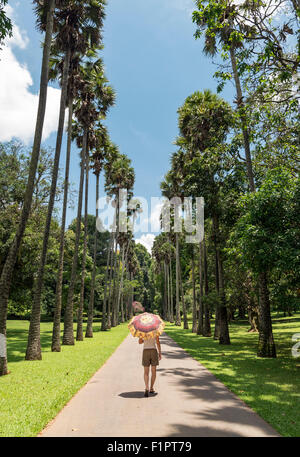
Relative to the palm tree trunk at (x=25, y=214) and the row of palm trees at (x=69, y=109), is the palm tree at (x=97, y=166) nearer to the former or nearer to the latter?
the row of palm trees at (x=69, y=109)

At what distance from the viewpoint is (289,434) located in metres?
5.06

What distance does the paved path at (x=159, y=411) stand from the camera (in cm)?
520

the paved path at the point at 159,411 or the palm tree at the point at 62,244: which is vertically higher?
the palm tree at the point at 62,244

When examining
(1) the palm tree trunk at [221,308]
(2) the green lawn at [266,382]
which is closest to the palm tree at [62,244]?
(2) the green lawn at [266,382]

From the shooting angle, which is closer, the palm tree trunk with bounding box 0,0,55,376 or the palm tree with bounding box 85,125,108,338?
the palm tree trunk with bounding box 0,0,55,376

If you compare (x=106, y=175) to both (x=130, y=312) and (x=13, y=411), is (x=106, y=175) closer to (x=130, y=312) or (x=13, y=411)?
(x=13, y=411)

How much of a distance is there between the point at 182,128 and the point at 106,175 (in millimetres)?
14403

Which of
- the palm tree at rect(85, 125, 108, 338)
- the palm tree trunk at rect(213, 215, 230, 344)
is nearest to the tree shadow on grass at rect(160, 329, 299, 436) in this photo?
the palm tree trunk at rect(213, 215, 230, 344)

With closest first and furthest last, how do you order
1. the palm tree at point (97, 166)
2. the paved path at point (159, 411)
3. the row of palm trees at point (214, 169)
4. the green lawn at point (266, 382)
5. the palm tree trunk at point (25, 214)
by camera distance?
the paved path at point (159, 411) < the green lawn at point (266, 382) < the palm tree trunk at point (25, 214) < the row of palm trees at point (214, 169) < the palm tree at point (97, 166)

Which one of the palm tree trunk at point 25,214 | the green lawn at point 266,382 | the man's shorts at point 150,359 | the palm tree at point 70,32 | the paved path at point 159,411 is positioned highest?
the palm tree at point 70,32

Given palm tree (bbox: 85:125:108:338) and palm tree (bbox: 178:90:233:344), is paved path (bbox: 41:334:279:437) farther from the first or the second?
palm tree (bbox: 85:125:108:338)

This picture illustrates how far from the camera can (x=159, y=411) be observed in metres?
6.22

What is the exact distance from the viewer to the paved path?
17.0ft
